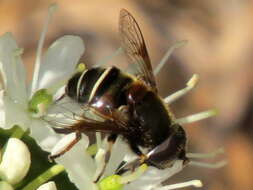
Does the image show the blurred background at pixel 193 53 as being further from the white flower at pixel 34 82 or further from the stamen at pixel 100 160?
the stamen at pixel 100 160

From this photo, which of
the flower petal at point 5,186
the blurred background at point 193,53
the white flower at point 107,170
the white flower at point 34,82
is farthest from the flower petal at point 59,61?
the blurred background at point 193,53

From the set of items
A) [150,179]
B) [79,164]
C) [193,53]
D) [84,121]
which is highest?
[84,121]

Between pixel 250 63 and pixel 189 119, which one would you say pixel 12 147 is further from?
pixel 250 63

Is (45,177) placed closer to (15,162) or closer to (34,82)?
(15,162)

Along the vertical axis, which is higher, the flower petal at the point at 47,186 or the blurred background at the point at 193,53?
the flower petal at the point at 47,186

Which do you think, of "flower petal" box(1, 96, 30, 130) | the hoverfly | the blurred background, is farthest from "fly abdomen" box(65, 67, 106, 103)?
the blurred background

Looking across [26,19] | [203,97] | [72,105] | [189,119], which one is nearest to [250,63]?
[203,97]

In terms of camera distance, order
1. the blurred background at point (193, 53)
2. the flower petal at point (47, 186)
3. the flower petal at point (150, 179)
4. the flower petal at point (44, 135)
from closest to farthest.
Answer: the flower petal at point (47, 186) < the flower petal at point (44, 135) < the flower petal at point (150, 179) < the blurred background at point (193, 53)

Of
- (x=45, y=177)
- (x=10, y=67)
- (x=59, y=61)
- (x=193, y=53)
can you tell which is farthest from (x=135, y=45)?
(x=193, y=53)

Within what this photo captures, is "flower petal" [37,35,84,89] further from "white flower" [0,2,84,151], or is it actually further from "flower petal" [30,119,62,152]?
"flower petal" [30,119,62,152]
